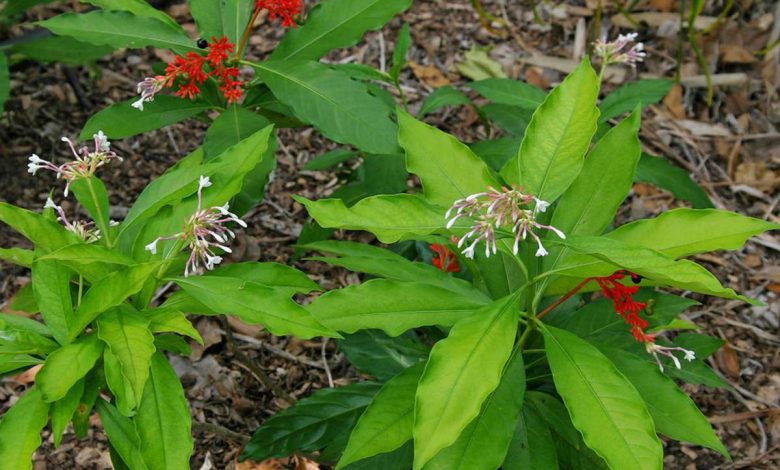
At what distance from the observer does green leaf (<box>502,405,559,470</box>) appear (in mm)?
2195

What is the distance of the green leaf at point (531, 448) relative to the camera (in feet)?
7.20

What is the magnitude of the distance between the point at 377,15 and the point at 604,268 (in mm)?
1231

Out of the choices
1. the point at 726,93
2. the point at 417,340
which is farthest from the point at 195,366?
the point at 726,93

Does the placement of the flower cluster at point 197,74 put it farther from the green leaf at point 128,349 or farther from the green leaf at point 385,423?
the green leaf at point 385,423

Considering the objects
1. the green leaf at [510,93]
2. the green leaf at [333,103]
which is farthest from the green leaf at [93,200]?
the green leaf at [510,93]

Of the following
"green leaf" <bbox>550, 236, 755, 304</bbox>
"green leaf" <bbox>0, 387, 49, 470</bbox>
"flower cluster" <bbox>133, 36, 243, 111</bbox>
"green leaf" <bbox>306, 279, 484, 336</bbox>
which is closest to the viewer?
"green leaf" <bbox>550, 236, 755, 304</bbox>

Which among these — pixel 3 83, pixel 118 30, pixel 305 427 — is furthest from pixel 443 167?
pixel 3 83

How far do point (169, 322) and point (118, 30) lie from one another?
1.10m

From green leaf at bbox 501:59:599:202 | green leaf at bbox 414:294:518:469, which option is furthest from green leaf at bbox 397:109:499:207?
green leaf at bbox 414:294:518:469

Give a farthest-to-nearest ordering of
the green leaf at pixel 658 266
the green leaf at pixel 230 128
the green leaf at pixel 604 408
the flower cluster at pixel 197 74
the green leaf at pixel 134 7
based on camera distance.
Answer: the green leaf at pixel 134 7, the green leaf at pixel 230 128, the flower cluster at pixel 197 74, the green leaf at pixel 604 408, the green leaf at pixel 658 266

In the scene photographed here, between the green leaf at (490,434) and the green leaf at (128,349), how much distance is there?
0.71m

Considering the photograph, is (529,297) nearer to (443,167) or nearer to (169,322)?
(443,167)

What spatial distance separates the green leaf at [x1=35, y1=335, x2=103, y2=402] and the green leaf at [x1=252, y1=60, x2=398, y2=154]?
91cm

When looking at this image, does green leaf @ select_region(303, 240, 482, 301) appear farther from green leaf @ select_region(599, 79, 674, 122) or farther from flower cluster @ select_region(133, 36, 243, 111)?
green leaf @ select_region(599, 79, 674, 122)
